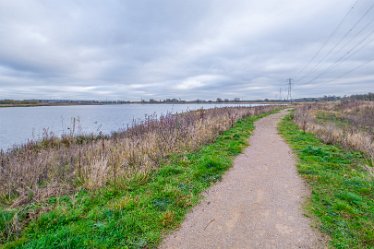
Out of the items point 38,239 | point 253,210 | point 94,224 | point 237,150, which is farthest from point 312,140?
point 38,239

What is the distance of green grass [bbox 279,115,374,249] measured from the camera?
3.40 metres

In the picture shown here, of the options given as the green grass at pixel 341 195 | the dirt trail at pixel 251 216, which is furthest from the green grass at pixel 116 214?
the green grass at pixel 341 195

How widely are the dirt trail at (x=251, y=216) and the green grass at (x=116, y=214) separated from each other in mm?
289

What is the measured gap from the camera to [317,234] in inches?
133

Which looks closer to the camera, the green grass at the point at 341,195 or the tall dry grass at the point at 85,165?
the green grass at the point at 341,195

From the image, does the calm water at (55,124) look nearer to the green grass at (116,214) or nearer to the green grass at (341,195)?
the green grass at (116,214)

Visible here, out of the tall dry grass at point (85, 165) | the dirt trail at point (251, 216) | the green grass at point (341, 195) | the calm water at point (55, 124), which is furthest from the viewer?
the calm water at point (55, 124)

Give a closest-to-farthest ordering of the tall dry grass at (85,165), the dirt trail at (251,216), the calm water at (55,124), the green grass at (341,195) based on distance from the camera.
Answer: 1. the dirt trail at (251,216)
2. the green grass at (341,195)
3. the tall dry grass at (85,165)
4. the calm water at (55,124)

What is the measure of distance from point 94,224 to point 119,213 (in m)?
0.47

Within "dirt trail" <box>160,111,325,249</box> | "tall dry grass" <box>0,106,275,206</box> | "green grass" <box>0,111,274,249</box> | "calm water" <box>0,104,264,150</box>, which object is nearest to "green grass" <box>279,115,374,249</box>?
"dirt trail" <box>160,111,325,249</box>

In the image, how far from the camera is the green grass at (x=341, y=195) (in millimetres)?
3398

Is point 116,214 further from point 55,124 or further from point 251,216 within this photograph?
point 55,124

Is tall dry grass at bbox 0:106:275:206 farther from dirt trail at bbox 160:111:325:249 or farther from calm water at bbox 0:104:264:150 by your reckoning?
calm water at bbox 0:104:264:150

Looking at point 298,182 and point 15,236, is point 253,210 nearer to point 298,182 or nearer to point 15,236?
point 298,182
